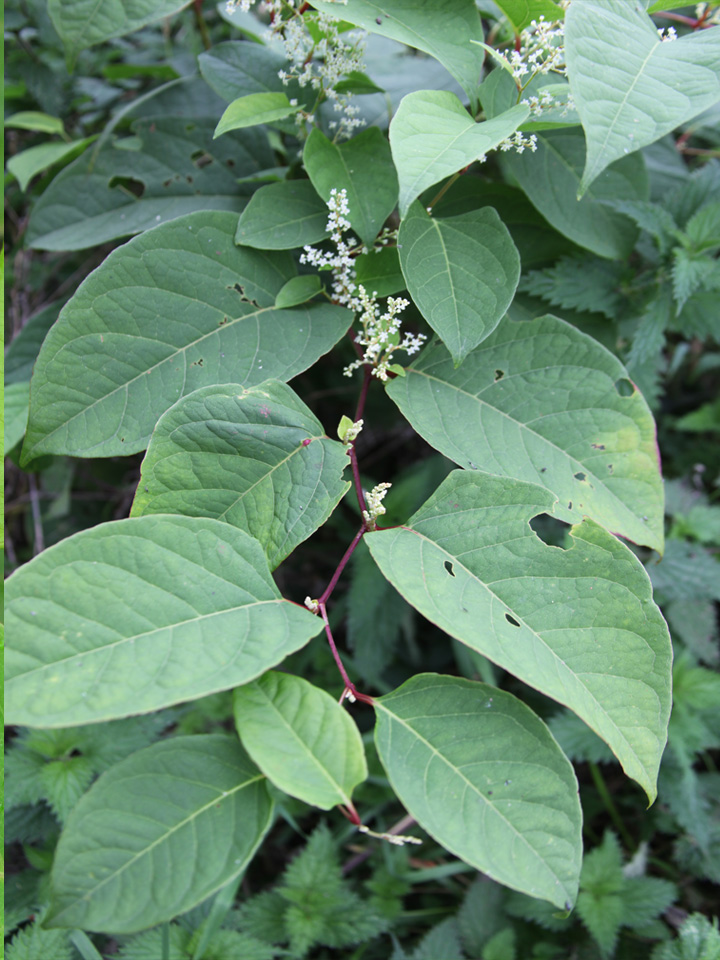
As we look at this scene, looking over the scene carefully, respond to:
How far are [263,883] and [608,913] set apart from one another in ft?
2.57

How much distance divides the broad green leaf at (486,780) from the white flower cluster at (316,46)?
964 millimetres

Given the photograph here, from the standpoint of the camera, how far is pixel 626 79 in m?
0.85

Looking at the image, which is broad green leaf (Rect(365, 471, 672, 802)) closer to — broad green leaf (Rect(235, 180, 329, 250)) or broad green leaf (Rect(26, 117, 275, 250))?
broad green leaf (Rect(235, 180, 329, 250))

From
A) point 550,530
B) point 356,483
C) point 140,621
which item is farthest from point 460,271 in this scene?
point 550,530

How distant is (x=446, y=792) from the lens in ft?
2.46

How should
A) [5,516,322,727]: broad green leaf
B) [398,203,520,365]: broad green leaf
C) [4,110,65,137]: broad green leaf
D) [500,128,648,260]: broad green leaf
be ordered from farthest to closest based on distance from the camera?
[4,110,65,137]: broad green leaf < [500,128,648,260]: broad green leaf < [398,203,520,365]: broad green leaf < [5,516,322,727]: broad green leaf

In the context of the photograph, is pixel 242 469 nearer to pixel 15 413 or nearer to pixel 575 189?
pixel 15 413

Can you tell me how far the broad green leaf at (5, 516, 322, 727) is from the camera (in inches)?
26.0

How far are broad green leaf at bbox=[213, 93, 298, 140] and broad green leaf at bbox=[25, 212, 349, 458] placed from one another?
0.47ft

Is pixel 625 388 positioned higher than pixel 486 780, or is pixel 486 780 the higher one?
pixel 625 388

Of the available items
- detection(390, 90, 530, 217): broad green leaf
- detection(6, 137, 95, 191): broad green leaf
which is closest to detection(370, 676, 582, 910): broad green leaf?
detection(390, 90, 530, 217): broad green leaf

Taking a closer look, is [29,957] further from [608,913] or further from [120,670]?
[608,913]

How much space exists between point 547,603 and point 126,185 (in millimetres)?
1328

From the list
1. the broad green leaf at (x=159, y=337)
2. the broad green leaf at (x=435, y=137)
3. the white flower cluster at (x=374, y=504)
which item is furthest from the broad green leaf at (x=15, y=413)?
the broad green leaf at (x=435, y=137)
